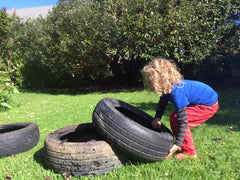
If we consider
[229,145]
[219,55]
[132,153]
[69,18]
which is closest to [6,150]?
[132,153]

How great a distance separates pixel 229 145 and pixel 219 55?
8.73 meters

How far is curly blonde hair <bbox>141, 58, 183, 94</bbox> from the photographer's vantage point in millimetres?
2762

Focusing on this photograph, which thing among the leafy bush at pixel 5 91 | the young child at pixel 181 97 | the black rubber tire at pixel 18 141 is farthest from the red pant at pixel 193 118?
the leafy bush at pixel 5 91

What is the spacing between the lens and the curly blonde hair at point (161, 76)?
9.06ft

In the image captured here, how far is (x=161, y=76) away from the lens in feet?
9.19

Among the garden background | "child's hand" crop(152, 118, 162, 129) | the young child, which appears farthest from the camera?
the garden background

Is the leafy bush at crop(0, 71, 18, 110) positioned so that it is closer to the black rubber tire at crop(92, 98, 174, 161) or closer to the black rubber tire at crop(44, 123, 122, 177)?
the black rubber tire at crop(44, 123, 122, 177)

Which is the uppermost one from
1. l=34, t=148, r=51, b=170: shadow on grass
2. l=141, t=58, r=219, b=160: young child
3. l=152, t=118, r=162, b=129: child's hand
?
l=141, t=58, r=219, b=160: young child

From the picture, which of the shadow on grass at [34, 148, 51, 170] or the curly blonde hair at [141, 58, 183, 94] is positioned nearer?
the curly blonde hair at [141, 58, 183, 94]

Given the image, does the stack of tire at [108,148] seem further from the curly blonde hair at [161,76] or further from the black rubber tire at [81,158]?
the curly blonde hair at [161,76]

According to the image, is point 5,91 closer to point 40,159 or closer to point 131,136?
point 40,159

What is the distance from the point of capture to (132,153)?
2576 millimetres

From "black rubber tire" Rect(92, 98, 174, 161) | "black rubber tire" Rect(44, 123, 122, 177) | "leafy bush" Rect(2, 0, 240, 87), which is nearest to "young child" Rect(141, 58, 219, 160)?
"black rubber tire" Rect(92, 98, 174, 161)

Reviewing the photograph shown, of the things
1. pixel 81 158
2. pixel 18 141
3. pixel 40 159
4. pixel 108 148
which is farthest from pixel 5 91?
pixel 108 148
